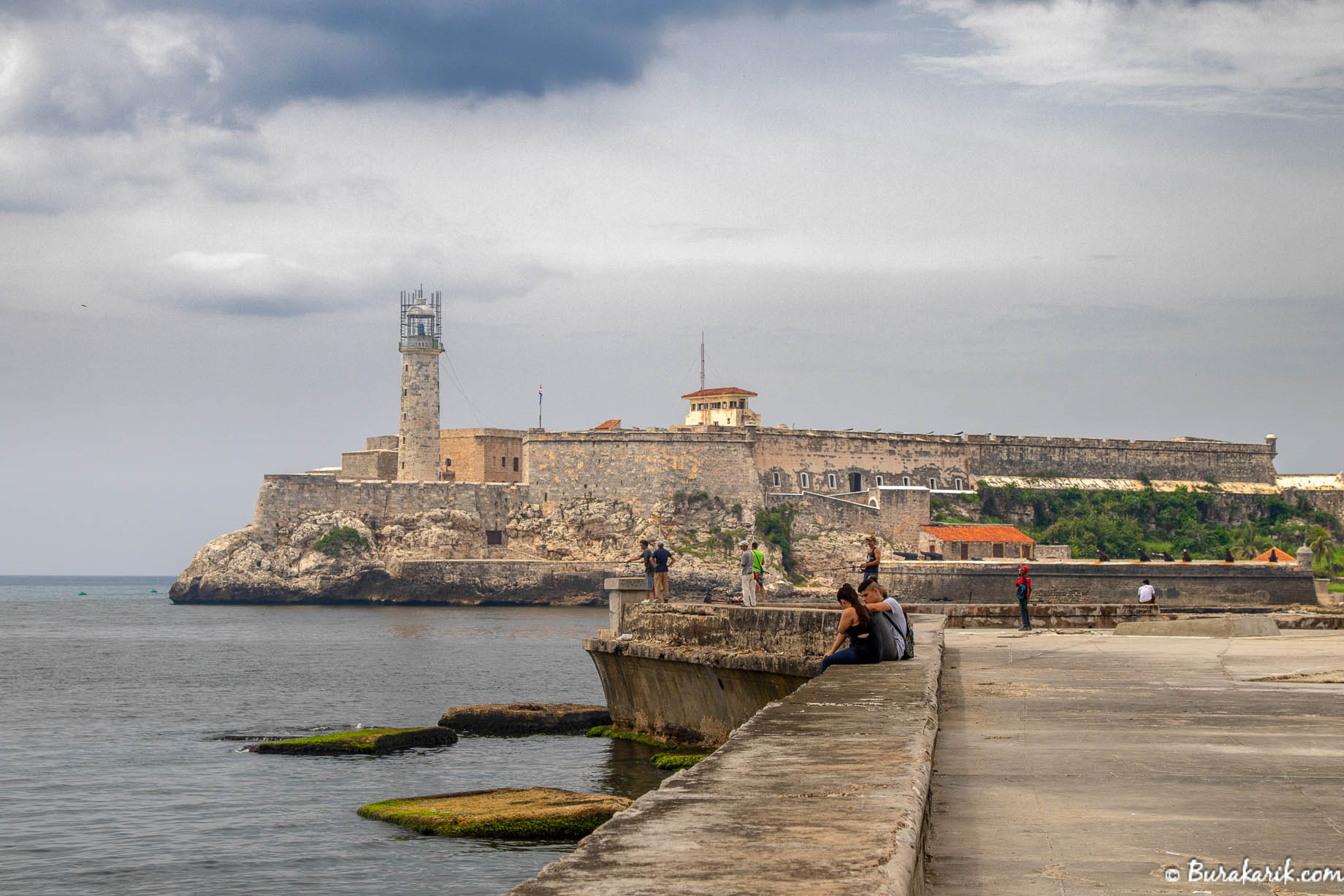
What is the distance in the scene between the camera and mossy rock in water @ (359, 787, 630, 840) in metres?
12.5

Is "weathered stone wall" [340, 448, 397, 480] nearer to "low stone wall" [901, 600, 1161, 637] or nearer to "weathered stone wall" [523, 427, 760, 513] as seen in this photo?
"weathered stone wall" [523, 427, 760, 513]

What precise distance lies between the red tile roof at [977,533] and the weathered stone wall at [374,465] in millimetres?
24882

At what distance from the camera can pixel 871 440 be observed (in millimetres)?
67062

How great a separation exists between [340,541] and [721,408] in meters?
20.6

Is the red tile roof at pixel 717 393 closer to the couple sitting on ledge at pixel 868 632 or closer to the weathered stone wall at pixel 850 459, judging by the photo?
the weathered stone wall at pixel 850 459

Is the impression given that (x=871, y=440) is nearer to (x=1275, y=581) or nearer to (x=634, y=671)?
(x=1275, y=581)

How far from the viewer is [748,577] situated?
20.8 meters

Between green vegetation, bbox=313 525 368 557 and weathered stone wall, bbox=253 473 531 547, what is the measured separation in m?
0.87

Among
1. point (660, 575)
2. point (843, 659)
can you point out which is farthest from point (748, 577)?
point (843, 659)

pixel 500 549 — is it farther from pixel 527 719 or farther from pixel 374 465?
pixel 527 719

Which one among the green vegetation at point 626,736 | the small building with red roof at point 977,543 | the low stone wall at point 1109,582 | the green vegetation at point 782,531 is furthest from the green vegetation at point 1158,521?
the green vegetation at point 626,736

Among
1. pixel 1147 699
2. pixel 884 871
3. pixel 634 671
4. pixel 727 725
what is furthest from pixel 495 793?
pixel 884 871

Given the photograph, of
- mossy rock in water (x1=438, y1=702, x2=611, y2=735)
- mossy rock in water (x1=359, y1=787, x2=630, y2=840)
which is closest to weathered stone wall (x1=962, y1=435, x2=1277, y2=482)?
mossy rock in water (x1=438, y1=702, x2=611, y2=735)

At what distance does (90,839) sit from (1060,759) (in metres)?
10.1
